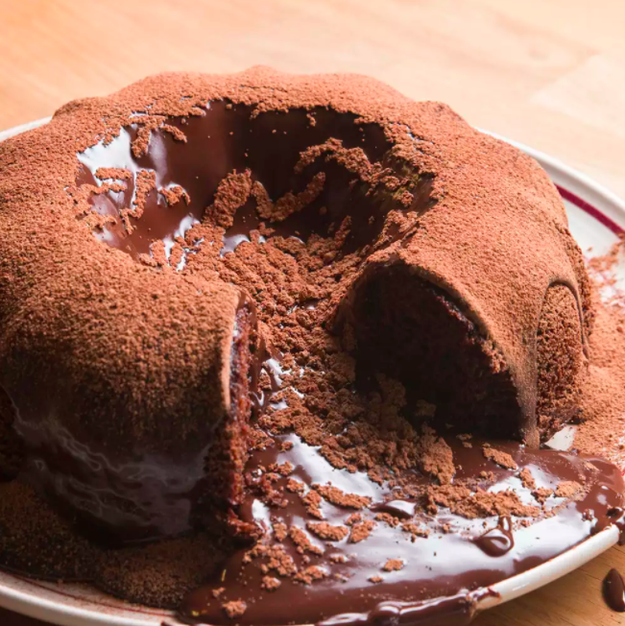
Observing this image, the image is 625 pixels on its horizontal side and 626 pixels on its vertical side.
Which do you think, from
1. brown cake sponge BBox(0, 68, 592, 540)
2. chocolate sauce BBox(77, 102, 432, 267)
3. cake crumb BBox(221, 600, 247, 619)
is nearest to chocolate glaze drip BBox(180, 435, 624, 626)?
cake crumb BBox(221, 600, 247, 619)

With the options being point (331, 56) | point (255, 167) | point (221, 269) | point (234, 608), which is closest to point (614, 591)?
point (234, 608)

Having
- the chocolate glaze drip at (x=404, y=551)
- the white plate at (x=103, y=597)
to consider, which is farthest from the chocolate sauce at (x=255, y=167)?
the white plate at (x=103, y=597)

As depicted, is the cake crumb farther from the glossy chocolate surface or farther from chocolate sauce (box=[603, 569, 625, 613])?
→ chocolate sauce (box=[603, 569, 625, 613])

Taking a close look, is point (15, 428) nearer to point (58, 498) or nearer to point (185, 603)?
point (58, 498)

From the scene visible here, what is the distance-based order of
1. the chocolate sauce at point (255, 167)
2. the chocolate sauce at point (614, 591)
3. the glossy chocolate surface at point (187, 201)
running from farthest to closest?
1. the chocolate sauce at point (255, 167)
2. the chocolate sauce at point (614, 591)
3. the glossy chocolate surface at point (187, 201)

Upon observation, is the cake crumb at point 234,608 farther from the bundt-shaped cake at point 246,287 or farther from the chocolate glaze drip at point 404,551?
the bundt-shaped cake at point 246,287

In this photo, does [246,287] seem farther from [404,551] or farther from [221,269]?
[404,551]
